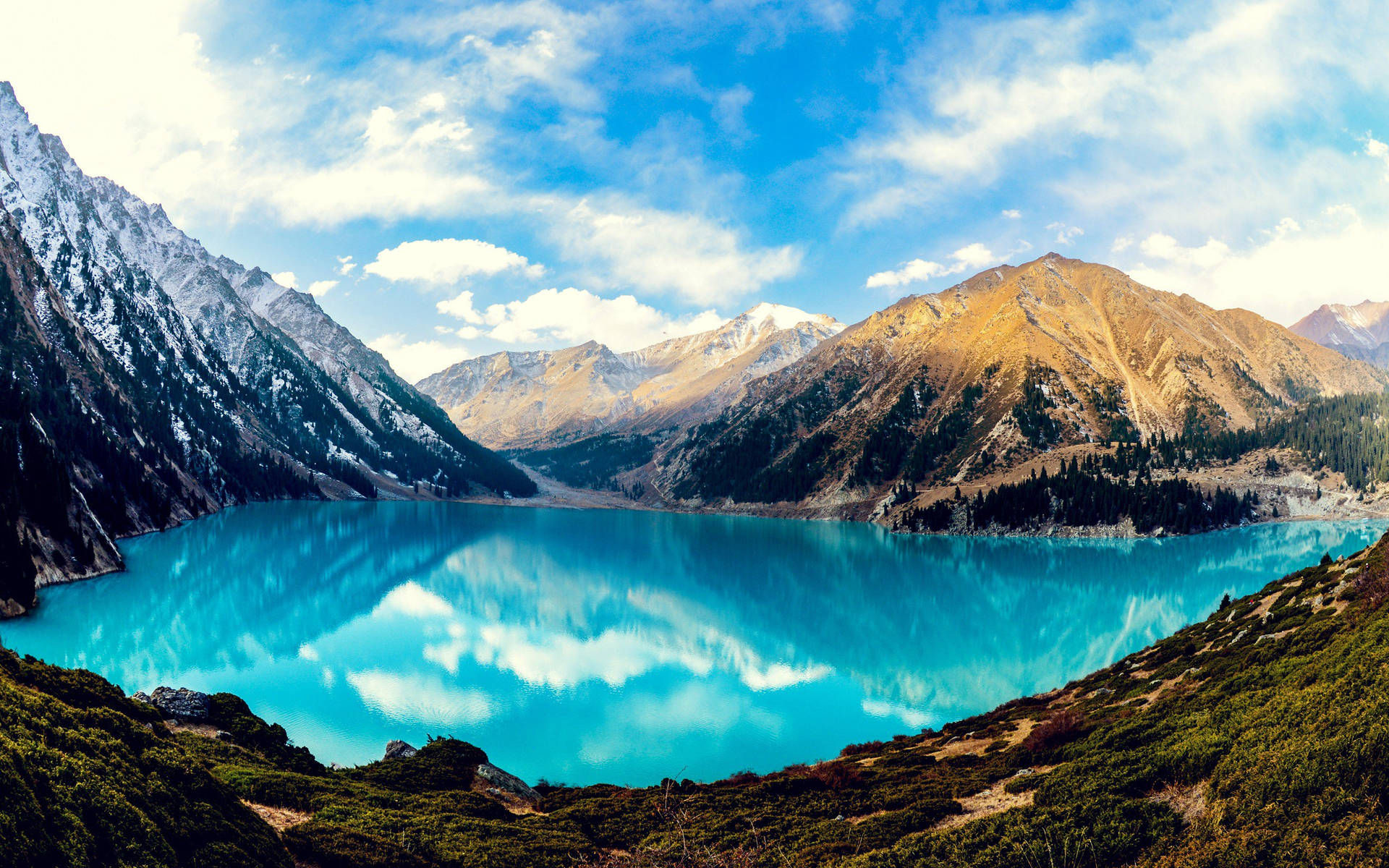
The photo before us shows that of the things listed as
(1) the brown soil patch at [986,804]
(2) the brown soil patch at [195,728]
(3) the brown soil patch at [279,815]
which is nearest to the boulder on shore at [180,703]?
(2) the brown soil patch at [195,728]

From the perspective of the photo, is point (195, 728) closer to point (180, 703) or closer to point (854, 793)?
point (180, 703)

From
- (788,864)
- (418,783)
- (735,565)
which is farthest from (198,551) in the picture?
(788,864)

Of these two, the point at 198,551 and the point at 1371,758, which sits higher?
the point at 198,551

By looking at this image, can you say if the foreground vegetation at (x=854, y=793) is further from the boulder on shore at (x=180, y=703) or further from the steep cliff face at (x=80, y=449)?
the steep cliff face at (x=80, y=449)

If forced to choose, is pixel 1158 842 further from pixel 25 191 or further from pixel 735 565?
pixel 25 191

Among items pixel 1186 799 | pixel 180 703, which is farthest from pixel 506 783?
pixel 1186 799

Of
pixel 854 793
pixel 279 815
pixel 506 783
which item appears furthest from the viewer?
pixel 506 783
